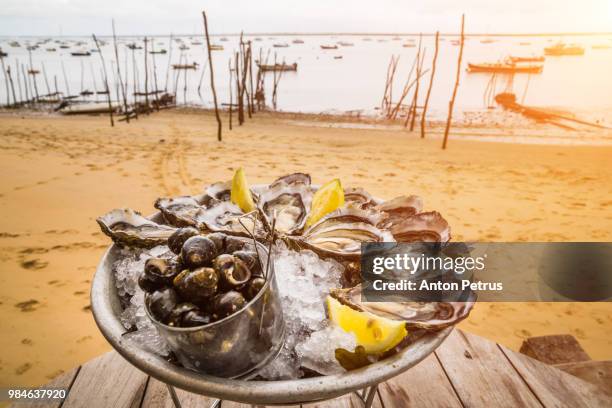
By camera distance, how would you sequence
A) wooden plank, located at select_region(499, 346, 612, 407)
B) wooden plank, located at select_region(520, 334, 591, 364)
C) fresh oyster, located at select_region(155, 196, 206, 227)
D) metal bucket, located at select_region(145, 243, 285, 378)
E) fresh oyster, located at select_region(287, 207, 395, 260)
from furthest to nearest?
wooden plank, located at select_region(520, 334, 591, 364)
wooden plank, located at select_region(499, 346, 612, 407)
fresh oyster, located at select_region(155, 196, 206, 227)
fresh oyster, located at select_region(287, 207, 395, 260)
metal bucket, located at select_region(145, 243, 285, 378)

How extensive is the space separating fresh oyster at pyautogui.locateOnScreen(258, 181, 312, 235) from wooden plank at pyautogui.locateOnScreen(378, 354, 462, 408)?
0.96 m

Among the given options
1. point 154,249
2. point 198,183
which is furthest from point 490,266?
point 198,183

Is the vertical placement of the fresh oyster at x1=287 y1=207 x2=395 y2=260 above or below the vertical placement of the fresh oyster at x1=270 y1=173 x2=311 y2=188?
below

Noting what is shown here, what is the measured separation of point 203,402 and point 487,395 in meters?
1.38

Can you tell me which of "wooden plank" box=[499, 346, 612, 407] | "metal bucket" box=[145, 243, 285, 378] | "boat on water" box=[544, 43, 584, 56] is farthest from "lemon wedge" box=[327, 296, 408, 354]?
"boat on water" box=[544, 43, 584, 56]

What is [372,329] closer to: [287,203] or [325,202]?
[325,202]

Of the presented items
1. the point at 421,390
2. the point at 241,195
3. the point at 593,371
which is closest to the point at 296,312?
the point at 241,195

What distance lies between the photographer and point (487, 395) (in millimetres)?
1760

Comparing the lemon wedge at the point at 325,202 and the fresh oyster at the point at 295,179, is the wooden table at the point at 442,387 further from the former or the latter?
the fresh oyster at the point at 295,179

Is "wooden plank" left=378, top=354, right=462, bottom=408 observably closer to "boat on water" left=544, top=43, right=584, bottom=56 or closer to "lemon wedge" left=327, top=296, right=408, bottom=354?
"lemon wedge" left=327, top=296, right=408, bottom=354

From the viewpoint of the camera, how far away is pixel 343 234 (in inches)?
59.0

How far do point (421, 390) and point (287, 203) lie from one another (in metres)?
1.15

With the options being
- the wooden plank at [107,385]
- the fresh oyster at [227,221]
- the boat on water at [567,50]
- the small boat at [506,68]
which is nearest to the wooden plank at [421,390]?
the fresh oyster at [227,221]

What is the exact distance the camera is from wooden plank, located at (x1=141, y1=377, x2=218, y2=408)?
175cm
